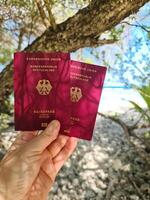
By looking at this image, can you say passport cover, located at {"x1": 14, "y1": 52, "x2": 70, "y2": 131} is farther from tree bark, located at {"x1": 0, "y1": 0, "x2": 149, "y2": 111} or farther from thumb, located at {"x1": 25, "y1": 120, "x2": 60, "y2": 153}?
tree bark, located at {"x1": 0, "y1": 0, "x2": 149, "y2": 111}

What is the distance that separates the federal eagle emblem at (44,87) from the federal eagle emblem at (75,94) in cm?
5

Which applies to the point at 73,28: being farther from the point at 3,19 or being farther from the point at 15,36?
the point at 15,36

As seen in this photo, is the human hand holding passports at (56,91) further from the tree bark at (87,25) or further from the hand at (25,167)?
the tree bark at (87,25)

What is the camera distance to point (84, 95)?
118 centimetres

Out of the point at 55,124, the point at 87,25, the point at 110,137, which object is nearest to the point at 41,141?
the point at 55,124

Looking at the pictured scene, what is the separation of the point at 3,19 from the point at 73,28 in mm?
384

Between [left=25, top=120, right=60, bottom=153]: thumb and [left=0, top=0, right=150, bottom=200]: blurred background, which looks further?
[left=0, top=0, right=150, bottom=200]: blurred background

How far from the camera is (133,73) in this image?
299cm

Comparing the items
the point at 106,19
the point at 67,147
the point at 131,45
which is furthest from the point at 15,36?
the point at 67,147

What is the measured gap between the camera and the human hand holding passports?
1.14 meters

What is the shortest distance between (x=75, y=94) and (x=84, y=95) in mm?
19

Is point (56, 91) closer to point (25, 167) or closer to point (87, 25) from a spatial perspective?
point (25, 167)

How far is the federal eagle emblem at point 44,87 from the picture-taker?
115cm

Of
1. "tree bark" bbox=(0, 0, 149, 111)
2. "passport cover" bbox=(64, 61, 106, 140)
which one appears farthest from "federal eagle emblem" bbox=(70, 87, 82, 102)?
"tree bark" bbox=(0, 0, 149, 111)
